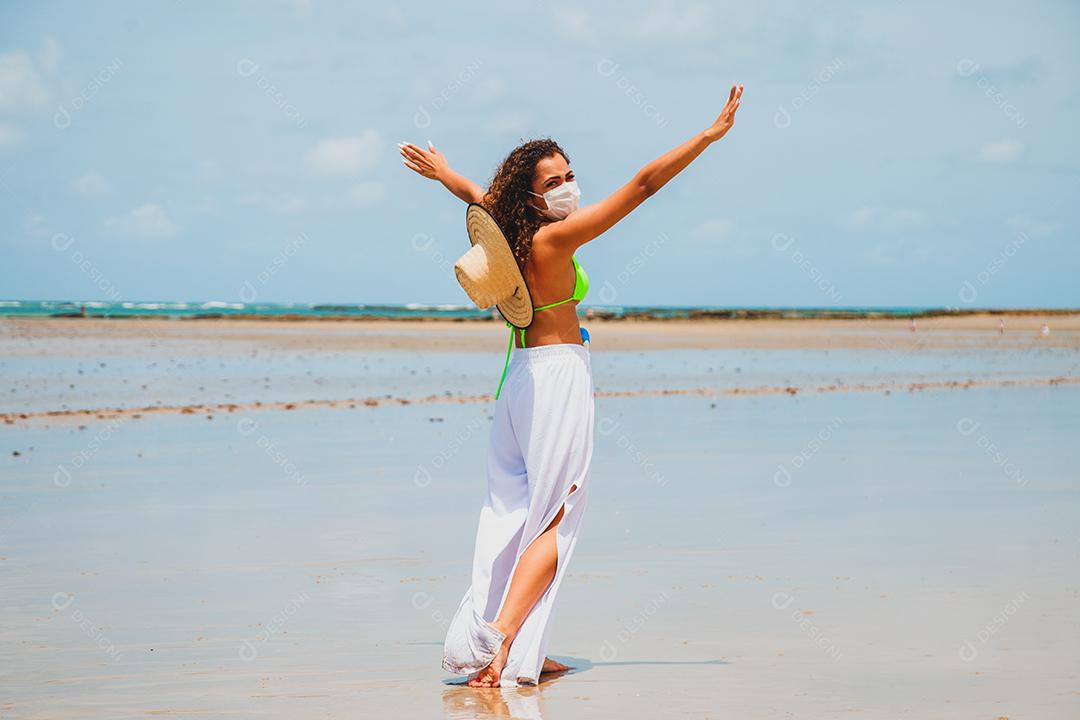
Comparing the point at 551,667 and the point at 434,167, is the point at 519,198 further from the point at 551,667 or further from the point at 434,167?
the point at 551,667

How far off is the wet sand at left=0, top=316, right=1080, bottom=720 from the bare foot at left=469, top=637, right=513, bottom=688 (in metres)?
0.08

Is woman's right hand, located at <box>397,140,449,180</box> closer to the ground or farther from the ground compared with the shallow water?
farther from the ground

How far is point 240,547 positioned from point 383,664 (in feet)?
7.48

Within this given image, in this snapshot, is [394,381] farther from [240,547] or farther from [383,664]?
[383,664]

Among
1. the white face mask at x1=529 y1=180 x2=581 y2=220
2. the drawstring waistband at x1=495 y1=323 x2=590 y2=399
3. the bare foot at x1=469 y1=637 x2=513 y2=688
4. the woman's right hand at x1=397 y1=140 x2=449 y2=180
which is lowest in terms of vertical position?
the bare foot at x1=469 y1=637 x2=513 y2=688

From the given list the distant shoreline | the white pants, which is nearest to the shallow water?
the white pants

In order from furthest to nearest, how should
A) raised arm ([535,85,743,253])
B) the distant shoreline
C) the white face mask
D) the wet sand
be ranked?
the distant shoreline → the white face mask → the wet sand → raised arm ([535,85,743,253])

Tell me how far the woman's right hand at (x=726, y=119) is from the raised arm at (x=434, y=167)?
1.13 metres

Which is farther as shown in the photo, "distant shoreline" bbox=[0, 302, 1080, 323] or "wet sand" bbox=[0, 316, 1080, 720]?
"distant shoreline" bbox=[0, 302, 1080, 323]

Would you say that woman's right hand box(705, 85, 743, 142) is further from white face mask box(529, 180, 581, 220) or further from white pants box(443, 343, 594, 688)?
white pants box(443, 343, 594, 688)

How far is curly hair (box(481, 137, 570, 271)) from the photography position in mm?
4410

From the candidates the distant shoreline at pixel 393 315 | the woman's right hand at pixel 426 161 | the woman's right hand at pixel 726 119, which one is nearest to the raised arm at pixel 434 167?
the woman's right hand at pixel 426 161

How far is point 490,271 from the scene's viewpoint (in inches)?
172

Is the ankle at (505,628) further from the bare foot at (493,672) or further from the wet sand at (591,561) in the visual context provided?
the wet sand at (591,561)
